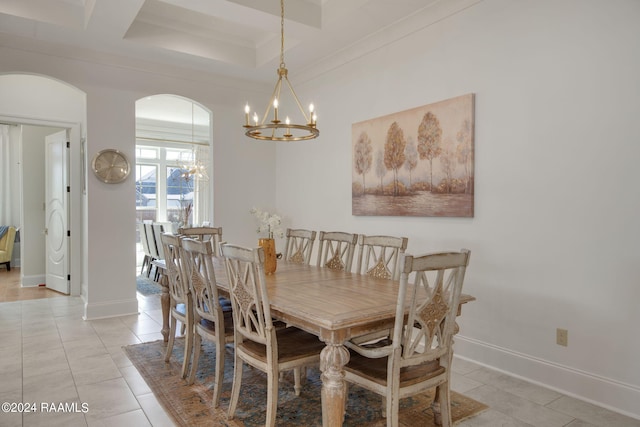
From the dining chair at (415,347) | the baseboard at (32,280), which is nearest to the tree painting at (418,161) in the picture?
the dining chair at (415,347)

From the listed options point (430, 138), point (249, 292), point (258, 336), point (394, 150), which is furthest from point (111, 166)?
point (430, 138)

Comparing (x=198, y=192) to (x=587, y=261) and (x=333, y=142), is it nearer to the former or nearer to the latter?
(x=333, y=142)

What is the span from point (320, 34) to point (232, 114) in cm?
186

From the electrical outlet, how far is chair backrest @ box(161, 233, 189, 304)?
2576 millimetres

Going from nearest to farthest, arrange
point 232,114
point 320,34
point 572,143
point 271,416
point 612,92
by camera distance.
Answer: point 271,416 < point 612,92 < point 572,143 < point 320,34 < point 232,114

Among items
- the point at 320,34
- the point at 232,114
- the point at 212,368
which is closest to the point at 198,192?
the point at 232,114

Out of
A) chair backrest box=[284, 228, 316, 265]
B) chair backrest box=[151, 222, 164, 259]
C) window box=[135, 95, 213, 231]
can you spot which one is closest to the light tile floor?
chair backrest box=[284, 228, 316, 265]

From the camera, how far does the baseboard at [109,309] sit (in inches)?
174

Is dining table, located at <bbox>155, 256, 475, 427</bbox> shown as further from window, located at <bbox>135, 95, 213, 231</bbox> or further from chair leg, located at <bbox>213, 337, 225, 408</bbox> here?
window, located at <bbox>135, 95, 213, 231</bbox>

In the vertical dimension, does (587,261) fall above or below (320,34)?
below

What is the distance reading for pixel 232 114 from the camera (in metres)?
5.37

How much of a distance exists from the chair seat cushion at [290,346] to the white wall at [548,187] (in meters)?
1.56

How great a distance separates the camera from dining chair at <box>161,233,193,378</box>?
2881mm

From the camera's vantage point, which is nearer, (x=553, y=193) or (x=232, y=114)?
(x=553, y=193)
